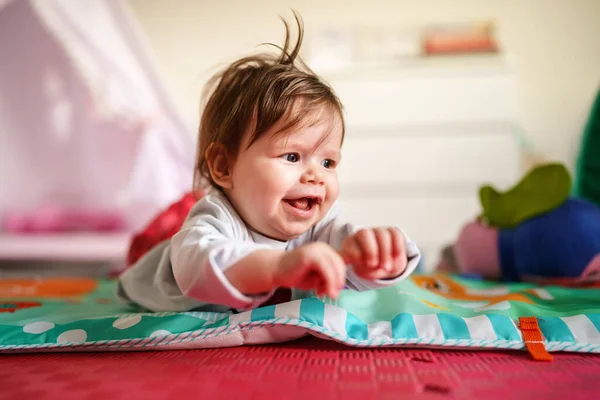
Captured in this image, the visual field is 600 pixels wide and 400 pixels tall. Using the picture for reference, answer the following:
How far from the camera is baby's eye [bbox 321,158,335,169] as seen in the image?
765mm

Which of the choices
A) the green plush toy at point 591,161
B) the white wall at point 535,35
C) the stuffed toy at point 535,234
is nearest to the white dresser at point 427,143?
the white wall at point 535,35

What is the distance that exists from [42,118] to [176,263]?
1941 millimetres

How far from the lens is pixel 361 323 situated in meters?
0.70

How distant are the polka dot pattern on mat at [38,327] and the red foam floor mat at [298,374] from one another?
0.04 meters

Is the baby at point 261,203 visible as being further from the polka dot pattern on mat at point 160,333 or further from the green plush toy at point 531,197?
the green plush toy at point 531,197

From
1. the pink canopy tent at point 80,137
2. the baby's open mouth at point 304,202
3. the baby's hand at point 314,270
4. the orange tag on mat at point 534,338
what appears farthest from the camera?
the pink canopy tent at point 80,137

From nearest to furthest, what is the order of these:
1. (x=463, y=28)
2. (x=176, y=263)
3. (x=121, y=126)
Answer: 1. (x=176, y=263)
2. (x=121, y=126)
3. (x=463, y=28)

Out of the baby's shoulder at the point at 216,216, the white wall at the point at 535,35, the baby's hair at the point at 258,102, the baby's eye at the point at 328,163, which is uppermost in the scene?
the white wall at the point at 535,35

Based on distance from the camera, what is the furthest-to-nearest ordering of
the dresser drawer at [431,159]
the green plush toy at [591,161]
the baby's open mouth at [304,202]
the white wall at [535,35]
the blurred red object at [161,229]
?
the white wall at [535,35], the dresser drawer at [431,159], the green plush toy at [591,161], the blurred red object at [161,229], the baby's open mouth at [304,202]

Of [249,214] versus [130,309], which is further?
[130,309]

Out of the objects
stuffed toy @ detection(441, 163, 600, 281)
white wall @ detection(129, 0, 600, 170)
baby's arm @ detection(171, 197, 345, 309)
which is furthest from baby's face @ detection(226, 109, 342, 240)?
white wall @ detection(129, 0, 600, 170)

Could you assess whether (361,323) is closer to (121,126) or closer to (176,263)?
(176,263)

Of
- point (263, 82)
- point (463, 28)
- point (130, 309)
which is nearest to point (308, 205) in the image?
point (263, 82)

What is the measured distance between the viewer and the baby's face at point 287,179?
0.71 metres
